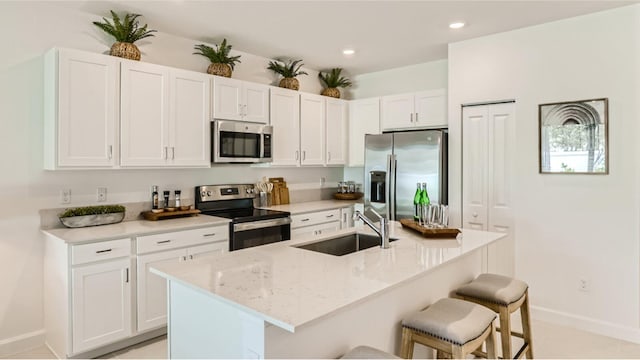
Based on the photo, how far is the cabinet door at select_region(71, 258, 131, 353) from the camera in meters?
2.68

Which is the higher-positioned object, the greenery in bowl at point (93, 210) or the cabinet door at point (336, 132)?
the cabinet door at point (336, 132)

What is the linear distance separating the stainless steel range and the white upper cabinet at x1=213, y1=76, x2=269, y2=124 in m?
0.79

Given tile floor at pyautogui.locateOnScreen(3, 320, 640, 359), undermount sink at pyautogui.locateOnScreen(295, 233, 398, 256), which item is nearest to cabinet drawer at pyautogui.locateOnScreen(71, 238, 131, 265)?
tile floor at pyautogui.locateOnScreen(3, 320, 640, 359)

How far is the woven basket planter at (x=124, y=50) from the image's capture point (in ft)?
10.5

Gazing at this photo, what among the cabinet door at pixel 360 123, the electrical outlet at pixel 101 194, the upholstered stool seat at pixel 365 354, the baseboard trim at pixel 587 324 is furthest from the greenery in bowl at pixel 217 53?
the baseboard trim at pixel 587 324

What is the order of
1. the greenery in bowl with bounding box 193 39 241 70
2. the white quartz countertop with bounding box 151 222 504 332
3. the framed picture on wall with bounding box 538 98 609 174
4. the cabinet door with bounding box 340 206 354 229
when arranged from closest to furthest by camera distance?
the white quartz countertop with bounding box 151 222 504 332
the framed picture on wall with bounding box 538 98 609 174
the greenery in bowl with bounding box 193 39 241 70
the cabinet door with bounding box 340 206 354 229

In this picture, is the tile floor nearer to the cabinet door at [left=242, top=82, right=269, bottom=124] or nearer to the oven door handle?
the oven door handle

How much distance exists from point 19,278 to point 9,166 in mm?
859

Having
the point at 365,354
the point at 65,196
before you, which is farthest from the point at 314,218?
the point at 365,354

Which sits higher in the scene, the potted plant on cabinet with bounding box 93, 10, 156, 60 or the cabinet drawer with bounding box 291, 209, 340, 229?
the potted plant on cabinet with bounding box 93, 10, 156, 60

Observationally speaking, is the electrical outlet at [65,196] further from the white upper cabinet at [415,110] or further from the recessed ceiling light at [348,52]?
the white upper cabinet at [415,110]

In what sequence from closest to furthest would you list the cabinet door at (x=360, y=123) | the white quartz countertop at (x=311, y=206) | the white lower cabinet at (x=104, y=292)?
1. the white lower cabinet at (x=104, y=292)
2. the white quartz countertop at (x=311, y=206)
3. the cabinet door at (x=360, y=123)

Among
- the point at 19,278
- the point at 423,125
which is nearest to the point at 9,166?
the point at 19,278

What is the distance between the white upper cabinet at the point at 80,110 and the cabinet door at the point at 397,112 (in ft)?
9.92
